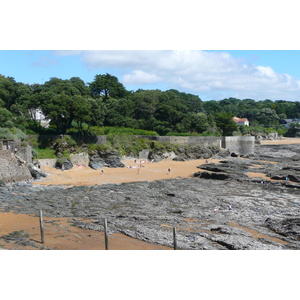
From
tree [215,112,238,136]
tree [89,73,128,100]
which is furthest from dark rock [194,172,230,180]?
tree [89,73,128,100]

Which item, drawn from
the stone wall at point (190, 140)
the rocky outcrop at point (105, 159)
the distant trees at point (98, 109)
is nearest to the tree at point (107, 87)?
the distant trees at point (98, 109)

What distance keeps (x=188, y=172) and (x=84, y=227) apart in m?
18.4

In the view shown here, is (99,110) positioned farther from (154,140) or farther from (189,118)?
(189,118)

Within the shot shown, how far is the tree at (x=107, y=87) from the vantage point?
201 ft

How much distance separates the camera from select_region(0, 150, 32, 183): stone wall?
23.7 meters

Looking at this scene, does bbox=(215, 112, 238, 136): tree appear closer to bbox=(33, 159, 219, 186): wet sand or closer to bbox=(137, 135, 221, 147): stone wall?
bbox=(137, 135, 221, 147): stone wall

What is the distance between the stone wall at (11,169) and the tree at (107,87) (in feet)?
121

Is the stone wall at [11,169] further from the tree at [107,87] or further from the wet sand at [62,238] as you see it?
the tree at [107,87]

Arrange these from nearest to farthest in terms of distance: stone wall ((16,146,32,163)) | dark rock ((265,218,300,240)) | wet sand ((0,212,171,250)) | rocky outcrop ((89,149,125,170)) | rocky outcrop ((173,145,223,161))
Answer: wet sand ((0,212,171,250))
dark rock ((265,218,300,240))
stone wall ((16,146,32,163))
rocky outcrop ((89,149,125,170))
rocky outcrop ((173,145,223,161))

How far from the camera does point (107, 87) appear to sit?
6162cm

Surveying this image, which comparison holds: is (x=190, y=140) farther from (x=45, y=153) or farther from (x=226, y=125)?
(x=45, y=153)

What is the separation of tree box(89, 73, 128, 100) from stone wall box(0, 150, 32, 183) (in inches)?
1451

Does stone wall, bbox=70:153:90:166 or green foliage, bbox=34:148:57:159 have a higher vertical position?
green foliage, bbox=34:148:57:159

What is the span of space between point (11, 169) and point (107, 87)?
3931cm
